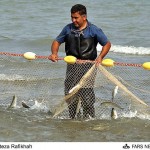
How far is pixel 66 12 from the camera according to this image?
23.5 metres

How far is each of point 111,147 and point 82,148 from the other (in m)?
0.34

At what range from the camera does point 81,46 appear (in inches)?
296

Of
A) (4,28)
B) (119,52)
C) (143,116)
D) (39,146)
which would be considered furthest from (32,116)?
(4,28)

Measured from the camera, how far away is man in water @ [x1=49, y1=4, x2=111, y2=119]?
Answer: 7422mm

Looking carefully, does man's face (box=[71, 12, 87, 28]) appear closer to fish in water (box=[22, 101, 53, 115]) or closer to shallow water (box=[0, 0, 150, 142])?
shallow water (box=[0, 0, 150, 142])

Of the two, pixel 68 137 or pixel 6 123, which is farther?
pixel 6 123

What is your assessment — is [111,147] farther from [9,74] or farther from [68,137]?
[9,74]

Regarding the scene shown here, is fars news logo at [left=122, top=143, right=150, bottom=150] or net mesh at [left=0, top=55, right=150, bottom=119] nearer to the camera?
fars news logo at [left=122, top=143, right=150, bottom=150]

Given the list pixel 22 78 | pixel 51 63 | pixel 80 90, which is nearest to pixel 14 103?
pixel 22 78

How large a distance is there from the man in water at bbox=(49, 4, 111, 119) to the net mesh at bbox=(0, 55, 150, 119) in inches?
0.6

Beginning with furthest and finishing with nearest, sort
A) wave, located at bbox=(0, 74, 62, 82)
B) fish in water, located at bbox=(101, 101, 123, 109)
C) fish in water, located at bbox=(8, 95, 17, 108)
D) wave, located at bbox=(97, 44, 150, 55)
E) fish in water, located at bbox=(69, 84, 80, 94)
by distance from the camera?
wave, located at bbox=(97, 44, 150, 55), wave, located at bbox=(0, 74, 62, 82), fish in water, located at bbox=(8, 95, 17, 108), fish in water, located at bbox=(101, 101, 123, 109), fish in water, located at bbox=(69, 84, 80, 94)

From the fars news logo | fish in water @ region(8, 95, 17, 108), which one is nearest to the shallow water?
fish in water @ region(8, 95, 17, 108)

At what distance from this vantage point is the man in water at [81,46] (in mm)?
7422

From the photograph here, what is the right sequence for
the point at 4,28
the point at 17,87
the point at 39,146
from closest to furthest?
the point at 39,146 < the point at 17,87 < the point at 4,28
